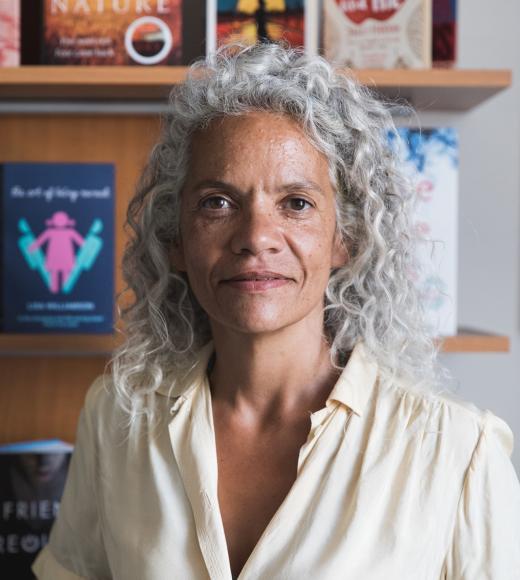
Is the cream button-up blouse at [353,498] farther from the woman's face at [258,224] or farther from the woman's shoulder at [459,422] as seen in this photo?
the woman's face at [258,224]

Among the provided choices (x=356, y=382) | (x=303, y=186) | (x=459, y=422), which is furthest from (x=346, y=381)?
(x=303, y=186)

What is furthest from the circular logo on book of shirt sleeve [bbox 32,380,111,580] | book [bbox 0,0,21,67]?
shirt sleeve [bbox 32,380,111,580]

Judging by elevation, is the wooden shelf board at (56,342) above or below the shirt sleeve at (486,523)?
above

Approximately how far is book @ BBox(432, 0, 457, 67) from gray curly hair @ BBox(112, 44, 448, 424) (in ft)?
1.04

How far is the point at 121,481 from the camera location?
1.14 m

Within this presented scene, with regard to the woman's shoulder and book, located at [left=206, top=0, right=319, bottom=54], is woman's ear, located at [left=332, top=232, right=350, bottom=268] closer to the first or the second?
the woman's shoulder

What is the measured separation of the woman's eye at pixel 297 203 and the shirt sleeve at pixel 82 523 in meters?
0.43

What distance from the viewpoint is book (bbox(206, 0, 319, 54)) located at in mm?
1404

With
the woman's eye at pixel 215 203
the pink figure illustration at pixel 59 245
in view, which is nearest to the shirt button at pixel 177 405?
the woman's eye at pixel 215 203

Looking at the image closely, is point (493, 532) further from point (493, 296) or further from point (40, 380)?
point (40, 380)

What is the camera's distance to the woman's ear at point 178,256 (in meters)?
1.18

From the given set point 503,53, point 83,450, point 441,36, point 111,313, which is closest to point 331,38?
point 441,36

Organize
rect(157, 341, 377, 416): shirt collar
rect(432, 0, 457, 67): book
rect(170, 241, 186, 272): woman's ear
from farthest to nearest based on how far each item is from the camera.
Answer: rect(432, 0, 457, 67): book → rect(170, 241, 186, 272): woman's ear → rect(157, 341, 377, 416): shirt collar

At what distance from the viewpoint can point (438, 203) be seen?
146cm
